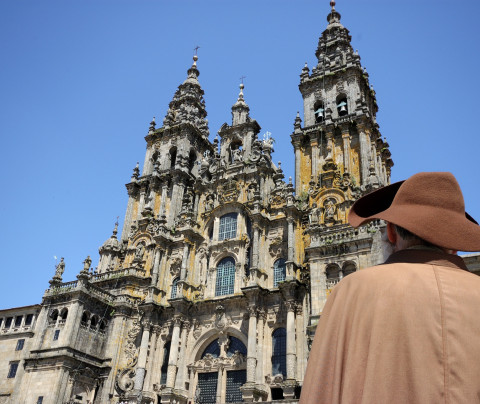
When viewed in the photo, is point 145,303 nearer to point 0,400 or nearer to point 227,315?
point 227,315

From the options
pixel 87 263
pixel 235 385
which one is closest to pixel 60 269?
pixel 87 263

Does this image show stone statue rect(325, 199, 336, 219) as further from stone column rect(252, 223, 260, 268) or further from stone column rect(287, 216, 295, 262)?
stone column rect(252, 223, 260, 268)

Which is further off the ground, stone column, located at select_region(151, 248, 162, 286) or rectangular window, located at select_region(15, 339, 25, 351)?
stone column, located at select_region(151, 248, 162, 286)

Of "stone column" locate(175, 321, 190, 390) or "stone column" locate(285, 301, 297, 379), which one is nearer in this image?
"stone column" locate(285, 301, 297, 379)

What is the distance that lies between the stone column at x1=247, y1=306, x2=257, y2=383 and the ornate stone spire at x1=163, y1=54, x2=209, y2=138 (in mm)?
18726

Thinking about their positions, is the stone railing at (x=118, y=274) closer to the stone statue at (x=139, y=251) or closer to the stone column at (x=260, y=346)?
the stone statue at (x=139, y=251)

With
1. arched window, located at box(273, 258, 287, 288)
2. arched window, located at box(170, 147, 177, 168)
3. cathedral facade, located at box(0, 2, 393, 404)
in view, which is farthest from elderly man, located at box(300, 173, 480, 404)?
arched window, located at box(170, 147, 177, 168)

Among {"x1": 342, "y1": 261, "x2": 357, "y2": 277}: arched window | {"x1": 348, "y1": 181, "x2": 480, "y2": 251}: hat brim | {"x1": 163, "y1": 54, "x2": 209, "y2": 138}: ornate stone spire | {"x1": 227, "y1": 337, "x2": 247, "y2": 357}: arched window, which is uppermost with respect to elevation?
{"x1": 163, "y1": 54, "x2": 209, "y2": 138}: ornate stone spire

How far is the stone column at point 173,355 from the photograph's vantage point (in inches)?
1041

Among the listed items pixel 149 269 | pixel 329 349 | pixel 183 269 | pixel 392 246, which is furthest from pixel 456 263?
pixel 149 269

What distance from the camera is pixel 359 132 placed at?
94.9 feet

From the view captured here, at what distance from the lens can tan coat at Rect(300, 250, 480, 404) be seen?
2.01 m

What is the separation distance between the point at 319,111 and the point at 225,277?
13045 millimetres

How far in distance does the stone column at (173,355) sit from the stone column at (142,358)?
1.81 meters
